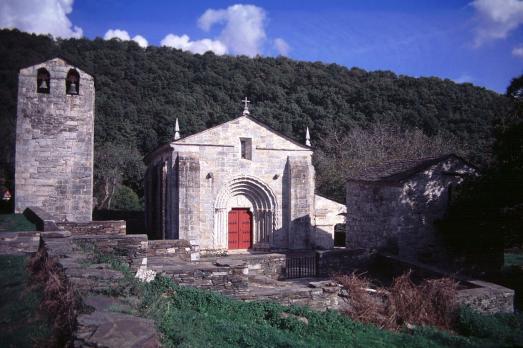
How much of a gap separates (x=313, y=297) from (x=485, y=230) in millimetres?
8565

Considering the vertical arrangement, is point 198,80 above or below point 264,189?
above

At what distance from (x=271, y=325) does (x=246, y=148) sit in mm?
14632

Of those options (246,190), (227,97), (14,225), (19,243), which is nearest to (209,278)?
(19,243)

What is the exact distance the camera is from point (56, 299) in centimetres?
550

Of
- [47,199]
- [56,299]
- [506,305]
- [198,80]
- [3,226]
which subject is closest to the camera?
[56,299]

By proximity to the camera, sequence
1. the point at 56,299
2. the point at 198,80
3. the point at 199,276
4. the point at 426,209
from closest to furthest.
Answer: the point at 56,299 → the point at 199,276 → the point at 426,209 → the point at 198,80

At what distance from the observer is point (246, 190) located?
70.2 ft

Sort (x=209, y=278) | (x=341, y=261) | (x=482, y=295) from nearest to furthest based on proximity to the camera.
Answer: (x=209, y=278)
(x=482, y=295)
(x=341, y=261)

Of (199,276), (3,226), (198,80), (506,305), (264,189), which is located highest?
(198,80)

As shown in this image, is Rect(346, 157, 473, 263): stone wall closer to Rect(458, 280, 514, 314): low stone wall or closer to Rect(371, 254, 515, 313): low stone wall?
Rect(371, 254, 515, 313): low stone wall

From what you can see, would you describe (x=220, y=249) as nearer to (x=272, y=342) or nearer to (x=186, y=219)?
(x=186, y=219)

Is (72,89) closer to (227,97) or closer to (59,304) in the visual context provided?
(59,304)

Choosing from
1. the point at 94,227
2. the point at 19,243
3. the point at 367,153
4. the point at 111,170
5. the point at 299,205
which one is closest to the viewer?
the point at 19,243

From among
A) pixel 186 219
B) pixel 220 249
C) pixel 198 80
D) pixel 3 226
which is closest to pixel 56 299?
pixel 3 226
